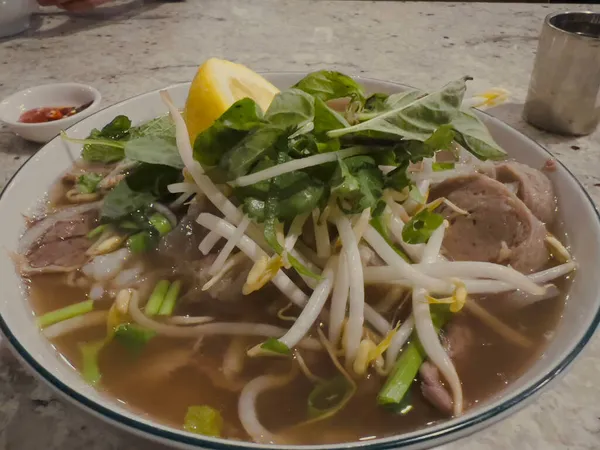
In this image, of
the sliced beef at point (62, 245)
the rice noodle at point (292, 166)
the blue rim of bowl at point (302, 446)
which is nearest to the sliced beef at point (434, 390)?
the blue rim of bowl at point (302, 446)

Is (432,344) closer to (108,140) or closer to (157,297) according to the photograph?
(157,297)

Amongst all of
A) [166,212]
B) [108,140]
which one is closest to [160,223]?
[166,212]

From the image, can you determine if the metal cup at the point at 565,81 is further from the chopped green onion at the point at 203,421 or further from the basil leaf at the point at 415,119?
the chopped green onion at the point at 203,421

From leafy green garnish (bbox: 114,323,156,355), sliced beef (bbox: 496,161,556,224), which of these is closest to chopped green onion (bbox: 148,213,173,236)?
leafy green garnish (bbox: 114,323,156,355)

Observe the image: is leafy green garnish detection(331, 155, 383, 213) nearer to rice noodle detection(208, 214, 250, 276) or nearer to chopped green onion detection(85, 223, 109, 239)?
rice noodle detection(208, 214, 250, 276)

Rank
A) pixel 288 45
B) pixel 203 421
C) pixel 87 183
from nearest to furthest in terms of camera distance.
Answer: pixel 203 421, pixel 87 183, pixel 288 45

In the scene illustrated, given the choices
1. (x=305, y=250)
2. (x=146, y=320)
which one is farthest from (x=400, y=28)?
(x=146, y=320)
